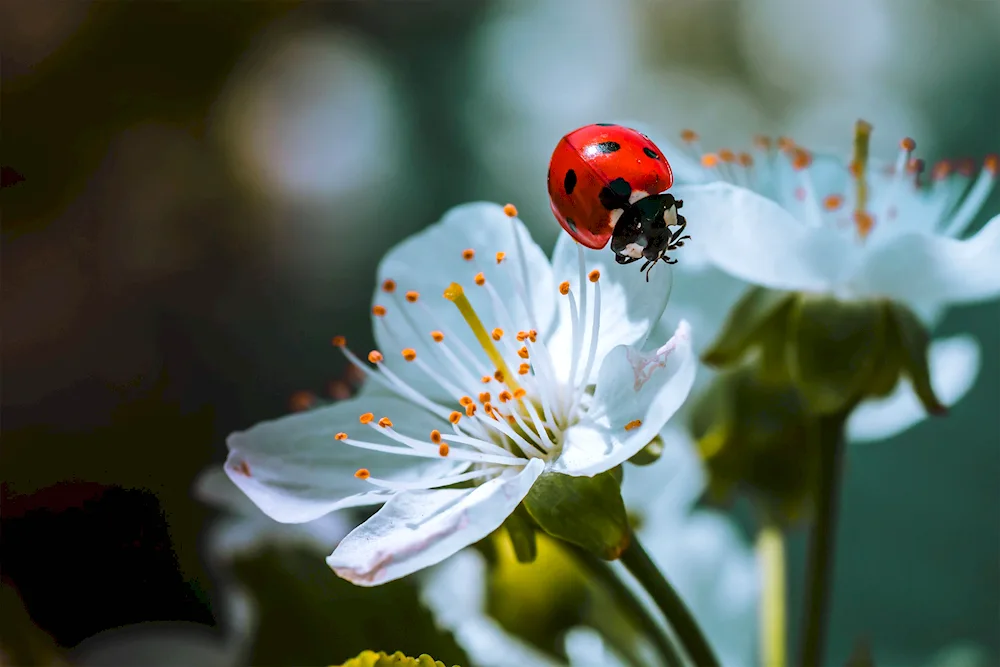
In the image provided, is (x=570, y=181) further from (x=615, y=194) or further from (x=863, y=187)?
(x=863, y=187)

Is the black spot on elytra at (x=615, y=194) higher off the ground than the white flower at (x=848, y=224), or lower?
higher

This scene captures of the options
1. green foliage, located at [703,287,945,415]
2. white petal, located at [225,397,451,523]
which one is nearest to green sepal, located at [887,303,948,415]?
green foliage, located at [703,287,945,415]

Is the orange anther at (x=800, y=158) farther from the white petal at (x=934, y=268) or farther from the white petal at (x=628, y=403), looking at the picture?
the white petal at (x=628, y=403)

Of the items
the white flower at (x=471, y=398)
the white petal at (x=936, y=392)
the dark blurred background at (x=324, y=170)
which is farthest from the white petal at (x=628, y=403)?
the white petal at (x=936, y=392)

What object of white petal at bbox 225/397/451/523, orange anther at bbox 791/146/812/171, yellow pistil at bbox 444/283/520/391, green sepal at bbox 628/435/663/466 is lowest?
white petal at bbox 225/397/451/523

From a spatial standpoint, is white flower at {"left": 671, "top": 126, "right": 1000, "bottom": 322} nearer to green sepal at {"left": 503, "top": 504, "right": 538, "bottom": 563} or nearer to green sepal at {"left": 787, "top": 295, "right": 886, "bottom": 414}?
green sepal at {"left": 787, "top": 295, "right": 886, "bottom": 414}
